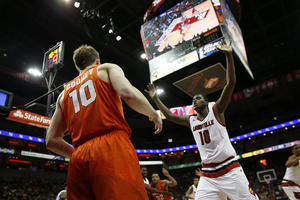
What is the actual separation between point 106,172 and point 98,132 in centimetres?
31

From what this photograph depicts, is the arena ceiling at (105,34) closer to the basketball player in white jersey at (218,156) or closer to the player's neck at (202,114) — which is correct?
the player's neck at (202,114)

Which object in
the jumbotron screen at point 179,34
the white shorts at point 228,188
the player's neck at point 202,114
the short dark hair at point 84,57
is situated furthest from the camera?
the jumbotron screen at point 179,34

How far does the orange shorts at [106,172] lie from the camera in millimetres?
1249

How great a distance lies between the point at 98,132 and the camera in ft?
4.83

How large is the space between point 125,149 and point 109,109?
0.35 meters

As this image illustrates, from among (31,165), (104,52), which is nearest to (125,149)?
(104,52)

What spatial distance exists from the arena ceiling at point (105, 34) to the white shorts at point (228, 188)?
6967 mm

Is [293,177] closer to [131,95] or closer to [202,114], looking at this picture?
[202,114]

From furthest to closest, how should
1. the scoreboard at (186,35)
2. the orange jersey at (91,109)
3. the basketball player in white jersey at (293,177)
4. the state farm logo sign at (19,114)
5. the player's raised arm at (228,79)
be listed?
1. the scoreboard at (186,35)
2. the state farm logo sign at (19,114)
3. the basketball player in white jersey at (293,177)
4. the player's raised arm at (228,79)
5. the orange jersey at (91,109)

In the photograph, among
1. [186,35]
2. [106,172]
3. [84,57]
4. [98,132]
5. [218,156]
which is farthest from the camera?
[186,35]

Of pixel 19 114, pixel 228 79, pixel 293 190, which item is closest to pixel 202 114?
pixel 228 79

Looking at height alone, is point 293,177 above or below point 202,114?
below

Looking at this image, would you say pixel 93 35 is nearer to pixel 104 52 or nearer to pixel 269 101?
pixel 104 52

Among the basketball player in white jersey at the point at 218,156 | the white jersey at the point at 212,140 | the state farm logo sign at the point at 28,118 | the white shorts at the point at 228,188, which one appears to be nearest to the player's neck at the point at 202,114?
the basketball player in white jersey at the point at 218,156
